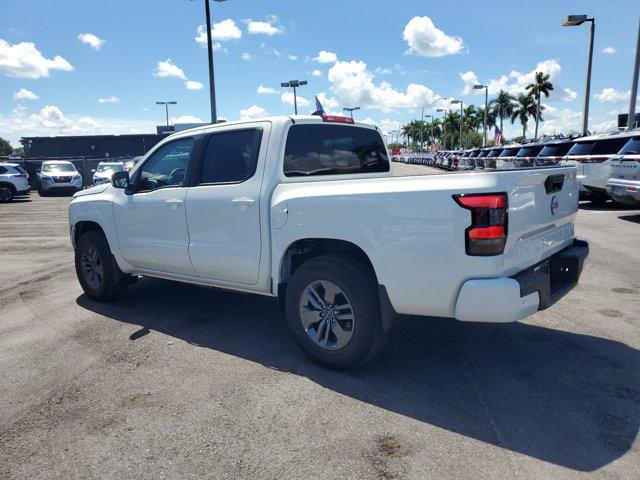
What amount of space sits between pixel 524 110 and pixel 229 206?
8132cm

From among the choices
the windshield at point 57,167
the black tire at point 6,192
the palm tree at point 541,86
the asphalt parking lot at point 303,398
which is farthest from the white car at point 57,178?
the palm tree at point 541,86

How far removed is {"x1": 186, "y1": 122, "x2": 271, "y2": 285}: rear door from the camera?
407 cm

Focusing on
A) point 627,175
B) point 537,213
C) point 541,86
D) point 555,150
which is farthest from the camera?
point 541,86

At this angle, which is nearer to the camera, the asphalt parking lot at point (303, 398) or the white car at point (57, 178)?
the asphalt parking lot at point (303, 398)

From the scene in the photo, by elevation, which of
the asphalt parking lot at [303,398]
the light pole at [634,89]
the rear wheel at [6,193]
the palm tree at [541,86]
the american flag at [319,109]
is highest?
the palm tree at [541,86]

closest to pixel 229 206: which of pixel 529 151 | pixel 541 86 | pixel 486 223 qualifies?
pixel 486 223

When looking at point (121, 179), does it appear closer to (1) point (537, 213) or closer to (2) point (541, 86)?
(1) point (537, 213)

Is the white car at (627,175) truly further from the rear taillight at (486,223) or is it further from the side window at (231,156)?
the side window at (231,156)

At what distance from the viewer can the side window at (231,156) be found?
4180 mm

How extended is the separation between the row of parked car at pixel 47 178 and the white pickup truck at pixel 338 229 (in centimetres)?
1792

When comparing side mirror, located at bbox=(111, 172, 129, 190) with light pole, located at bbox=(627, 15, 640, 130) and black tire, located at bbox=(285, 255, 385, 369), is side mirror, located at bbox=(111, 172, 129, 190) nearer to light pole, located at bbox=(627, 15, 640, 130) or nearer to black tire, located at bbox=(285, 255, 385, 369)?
black tire, located at bbox=(285, 255, 385, 369)

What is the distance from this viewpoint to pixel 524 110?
76.4 m

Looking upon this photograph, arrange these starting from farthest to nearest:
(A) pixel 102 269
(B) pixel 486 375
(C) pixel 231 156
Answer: (A) pixel 102 269 < (C) pixel 231 156 < (B) pixel 486 375

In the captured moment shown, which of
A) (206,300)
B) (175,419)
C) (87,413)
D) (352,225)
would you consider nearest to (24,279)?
(206,300)
